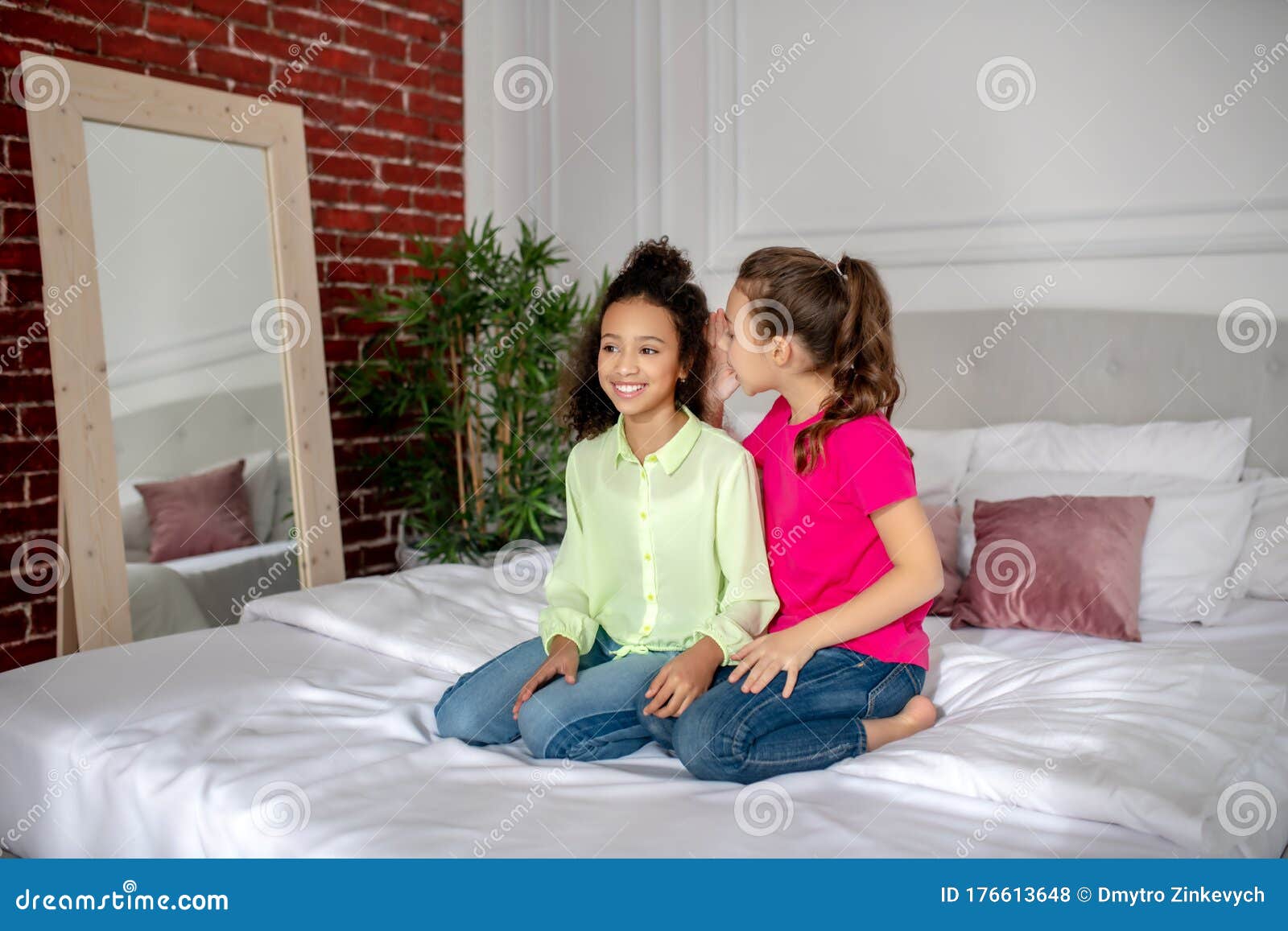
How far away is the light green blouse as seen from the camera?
5.38ft

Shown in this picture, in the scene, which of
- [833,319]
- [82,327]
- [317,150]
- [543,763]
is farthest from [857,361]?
[317,150]

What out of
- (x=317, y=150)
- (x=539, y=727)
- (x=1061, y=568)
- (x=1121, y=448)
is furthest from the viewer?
(x=317, y=150)

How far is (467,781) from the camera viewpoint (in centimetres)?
140

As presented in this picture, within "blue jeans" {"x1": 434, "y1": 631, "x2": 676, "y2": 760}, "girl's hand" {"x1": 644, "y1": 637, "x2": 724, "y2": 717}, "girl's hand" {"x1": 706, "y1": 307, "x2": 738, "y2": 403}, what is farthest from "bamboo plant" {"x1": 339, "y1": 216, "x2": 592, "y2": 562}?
"girl's hand" {"x1": 644, "y1": 637, "x2": 724, "y2": 717}

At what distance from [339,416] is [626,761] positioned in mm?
2167

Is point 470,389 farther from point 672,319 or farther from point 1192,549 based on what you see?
point 1192,549

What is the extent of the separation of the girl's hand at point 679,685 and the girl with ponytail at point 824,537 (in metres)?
0.01

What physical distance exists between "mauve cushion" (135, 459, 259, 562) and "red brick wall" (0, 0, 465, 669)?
287mm

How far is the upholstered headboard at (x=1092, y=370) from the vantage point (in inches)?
94.0

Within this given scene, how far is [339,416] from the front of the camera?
3404 millimetres

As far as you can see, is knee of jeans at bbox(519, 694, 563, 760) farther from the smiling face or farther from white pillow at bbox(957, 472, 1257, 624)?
white pillow at bbox(957, 472, 1257, 624)

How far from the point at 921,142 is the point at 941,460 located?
33.4 inches

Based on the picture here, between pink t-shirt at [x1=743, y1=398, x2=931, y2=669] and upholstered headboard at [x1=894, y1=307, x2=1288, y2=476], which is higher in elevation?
upholstered headboard at [x1=894, y1=307, x2=1288, y2=476]

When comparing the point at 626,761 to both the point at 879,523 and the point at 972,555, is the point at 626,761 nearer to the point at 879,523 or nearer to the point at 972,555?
the point at 879,523
